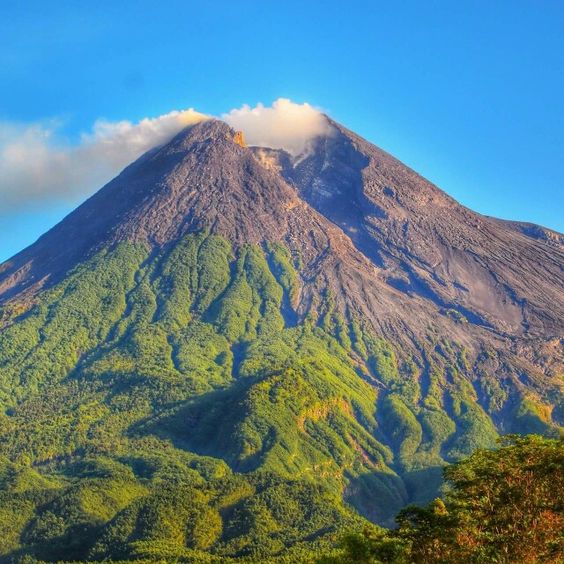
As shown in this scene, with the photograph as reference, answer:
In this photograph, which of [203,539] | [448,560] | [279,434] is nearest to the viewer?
[448,560]

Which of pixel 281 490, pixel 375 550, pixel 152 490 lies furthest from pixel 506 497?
pixel 152 490

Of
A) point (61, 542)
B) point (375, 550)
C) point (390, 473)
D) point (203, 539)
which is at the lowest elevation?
point (61, 542)

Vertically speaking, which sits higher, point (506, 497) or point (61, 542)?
point (506, 497)

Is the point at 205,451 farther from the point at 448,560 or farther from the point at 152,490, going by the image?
the point at 448,560

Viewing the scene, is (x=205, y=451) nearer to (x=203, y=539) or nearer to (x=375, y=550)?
(x=203, y=539)

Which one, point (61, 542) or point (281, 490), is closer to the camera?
point (61, 542)

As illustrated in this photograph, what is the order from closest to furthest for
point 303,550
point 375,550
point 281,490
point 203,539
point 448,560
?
point 448,560 < point 375,550 < point 303,550 < point 203,539 < point 281,490

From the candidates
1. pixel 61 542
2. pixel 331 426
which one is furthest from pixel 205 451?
pixel 61 542
